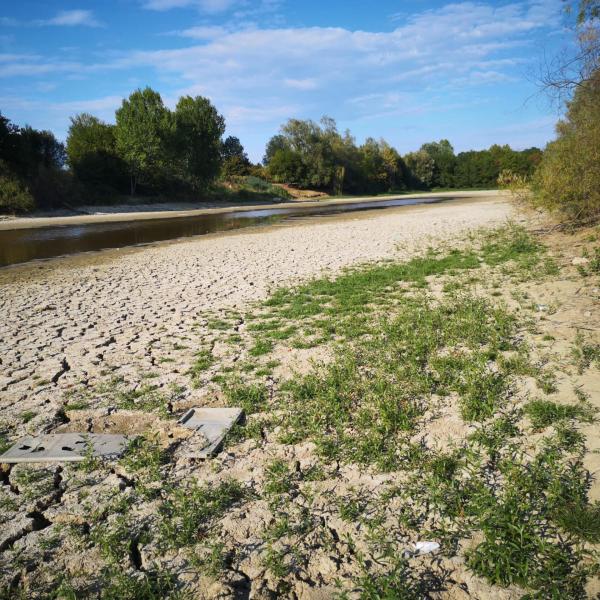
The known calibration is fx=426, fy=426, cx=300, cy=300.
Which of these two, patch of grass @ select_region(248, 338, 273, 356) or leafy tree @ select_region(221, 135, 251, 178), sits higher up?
leafy tree @ select_region(221, 135, 251, 178)

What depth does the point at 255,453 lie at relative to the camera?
4.07m

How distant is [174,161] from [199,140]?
514cm

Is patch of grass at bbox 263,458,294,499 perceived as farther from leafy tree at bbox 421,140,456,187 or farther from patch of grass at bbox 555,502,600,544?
leafy tree at bbox 421,140,456,187

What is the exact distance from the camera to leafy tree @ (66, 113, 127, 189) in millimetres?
50000

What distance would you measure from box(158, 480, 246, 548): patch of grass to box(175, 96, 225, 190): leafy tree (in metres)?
56.6

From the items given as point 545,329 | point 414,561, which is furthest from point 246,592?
point 545,329

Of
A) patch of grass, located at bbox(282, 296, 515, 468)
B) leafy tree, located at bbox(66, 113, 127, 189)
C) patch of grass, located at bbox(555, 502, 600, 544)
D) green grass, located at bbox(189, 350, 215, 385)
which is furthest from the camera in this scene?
leafy tree, located at bbox(66, 113, 127, 189)

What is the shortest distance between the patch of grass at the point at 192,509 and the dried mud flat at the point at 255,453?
1 cm

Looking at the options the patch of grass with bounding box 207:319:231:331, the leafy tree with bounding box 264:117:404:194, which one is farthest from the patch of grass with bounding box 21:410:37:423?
the leafy tree with bounding box 264:117:404:194

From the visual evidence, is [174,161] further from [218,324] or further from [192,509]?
[192,509]

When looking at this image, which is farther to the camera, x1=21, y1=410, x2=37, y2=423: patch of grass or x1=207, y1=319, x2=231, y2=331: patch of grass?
x1=207, y1=319, x2=231, y2=331: patch of grass

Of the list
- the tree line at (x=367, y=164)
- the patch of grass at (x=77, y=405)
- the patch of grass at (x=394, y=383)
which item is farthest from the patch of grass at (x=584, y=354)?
the tree line at (x=367, y=164)

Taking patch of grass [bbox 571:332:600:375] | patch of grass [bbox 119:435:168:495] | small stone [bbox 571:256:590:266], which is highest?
small stone [bbox 571:256:590:266]

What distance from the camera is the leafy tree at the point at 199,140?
55.8 meters
